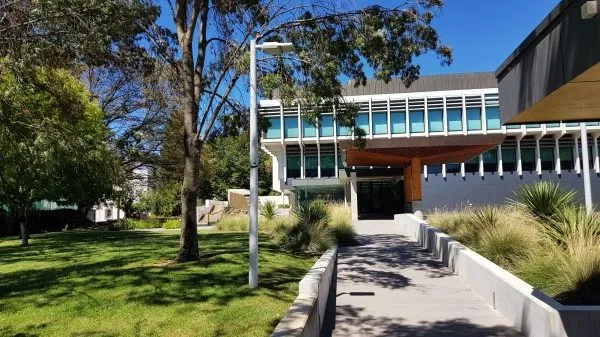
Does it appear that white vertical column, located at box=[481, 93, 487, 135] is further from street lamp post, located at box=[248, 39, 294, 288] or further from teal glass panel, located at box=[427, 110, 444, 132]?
street lamp post, located at box=[248, 39, 294, 288]

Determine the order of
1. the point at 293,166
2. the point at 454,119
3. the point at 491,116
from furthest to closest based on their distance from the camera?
the point at 293,166 < the point at 454,119 < the point at 491,116

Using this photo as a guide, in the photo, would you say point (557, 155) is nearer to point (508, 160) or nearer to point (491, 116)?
point (508, 160)

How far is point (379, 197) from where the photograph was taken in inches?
1843

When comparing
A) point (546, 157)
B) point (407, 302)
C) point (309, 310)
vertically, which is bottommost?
point (407, 302)

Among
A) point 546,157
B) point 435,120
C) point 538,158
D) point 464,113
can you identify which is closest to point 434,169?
point 435,120

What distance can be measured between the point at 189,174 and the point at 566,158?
4568 cm

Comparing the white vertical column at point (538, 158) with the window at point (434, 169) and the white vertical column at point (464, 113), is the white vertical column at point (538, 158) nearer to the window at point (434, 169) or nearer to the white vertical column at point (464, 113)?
the white vertical column at point (464, 113)

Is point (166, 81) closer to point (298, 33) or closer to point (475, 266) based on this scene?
point (298, 33)

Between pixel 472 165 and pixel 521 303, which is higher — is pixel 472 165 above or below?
above

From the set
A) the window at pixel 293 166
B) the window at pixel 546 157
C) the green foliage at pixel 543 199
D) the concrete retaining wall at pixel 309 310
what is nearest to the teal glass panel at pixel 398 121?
the window at pixel 293 166

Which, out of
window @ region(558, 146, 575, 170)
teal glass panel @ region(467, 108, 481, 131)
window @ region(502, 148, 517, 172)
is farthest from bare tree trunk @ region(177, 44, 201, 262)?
window @ region(558, 146, 575, 170)

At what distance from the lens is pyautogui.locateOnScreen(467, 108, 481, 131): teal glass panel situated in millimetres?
44531

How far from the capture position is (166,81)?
14945 mm

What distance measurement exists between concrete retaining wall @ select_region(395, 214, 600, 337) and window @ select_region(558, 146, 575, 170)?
135 ft
